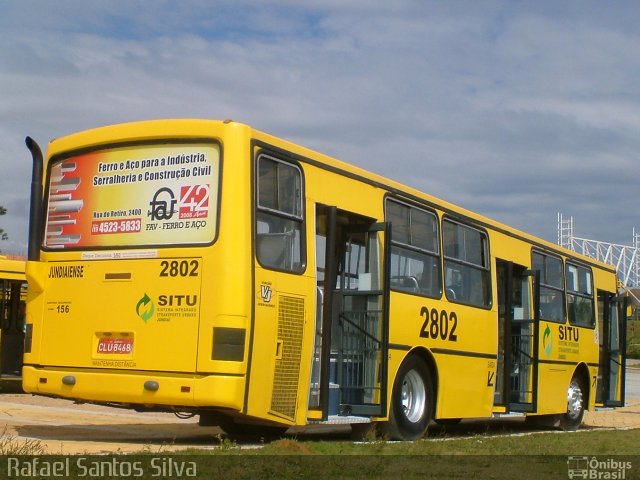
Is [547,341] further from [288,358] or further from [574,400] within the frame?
[288,358]

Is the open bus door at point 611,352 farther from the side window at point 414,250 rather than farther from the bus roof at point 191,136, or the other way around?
the bus roof at point 191,136

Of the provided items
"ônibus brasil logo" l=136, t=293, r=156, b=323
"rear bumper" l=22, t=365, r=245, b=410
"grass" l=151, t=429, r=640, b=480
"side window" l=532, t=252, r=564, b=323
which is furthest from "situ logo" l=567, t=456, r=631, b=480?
"side window" l=532, t=252, r=564, b=323

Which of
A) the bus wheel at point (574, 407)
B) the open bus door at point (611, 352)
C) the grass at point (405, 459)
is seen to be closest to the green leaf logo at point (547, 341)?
the bus wheel at point (574, 407)

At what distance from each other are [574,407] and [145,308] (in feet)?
32.7

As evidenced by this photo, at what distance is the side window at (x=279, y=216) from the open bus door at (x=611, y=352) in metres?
10.3

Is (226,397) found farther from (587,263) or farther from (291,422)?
(587,263)

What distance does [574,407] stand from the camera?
18016 mm

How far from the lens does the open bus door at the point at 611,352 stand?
1967 cm

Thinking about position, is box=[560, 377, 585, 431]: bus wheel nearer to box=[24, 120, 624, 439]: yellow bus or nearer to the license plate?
box=[24, 120, 624, 439]: yellow bus

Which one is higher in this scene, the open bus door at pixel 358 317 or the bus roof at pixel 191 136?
the bus roof at pixel 191 136

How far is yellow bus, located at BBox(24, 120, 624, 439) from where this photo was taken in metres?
10.1

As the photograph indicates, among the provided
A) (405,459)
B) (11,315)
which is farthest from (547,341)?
(11,315)

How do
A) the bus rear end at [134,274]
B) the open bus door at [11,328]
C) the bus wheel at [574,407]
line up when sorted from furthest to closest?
the open bus door at [11,328] < the bus wheel at [574,407] < the bus rear end at [134,274]

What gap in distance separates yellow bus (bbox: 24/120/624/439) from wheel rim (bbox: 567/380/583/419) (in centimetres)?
473
